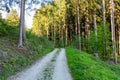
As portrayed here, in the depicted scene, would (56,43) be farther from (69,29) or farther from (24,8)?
(24,8)

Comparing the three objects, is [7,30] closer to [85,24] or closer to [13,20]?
[13,20]

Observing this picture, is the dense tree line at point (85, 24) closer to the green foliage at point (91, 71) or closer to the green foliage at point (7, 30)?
the green foliage at point (7, 30)

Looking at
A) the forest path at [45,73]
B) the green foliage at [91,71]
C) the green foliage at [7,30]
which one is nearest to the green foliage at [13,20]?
the green foliage at [7,30]

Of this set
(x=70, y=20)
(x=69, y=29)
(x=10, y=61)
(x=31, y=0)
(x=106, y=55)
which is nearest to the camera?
(x=10, y=61)

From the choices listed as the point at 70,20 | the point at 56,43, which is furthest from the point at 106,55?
the point at 56,43

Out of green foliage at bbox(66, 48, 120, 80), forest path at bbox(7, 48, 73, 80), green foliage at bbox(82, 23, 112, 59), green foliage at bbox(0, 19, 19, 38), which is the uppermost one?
green foliage at bbox(0, 19, 19, 38)

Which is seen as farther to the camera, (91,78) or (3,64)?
(3,64)

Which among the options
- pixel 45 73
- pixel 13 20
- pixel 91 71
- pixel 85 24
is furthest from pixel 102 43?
pixel 85 24

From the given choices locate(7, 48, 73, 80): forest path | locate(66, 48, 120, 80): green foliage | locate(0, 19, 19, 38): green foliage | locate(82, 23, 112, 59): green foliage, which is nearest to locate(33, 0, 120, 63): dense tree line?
locate(82, 23, 112, 59): green foliage

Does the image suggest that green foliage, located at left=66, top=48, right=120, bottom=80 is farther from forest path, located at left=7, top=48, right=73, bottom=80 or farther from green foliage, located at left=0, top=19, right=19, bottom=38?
green foliage, located at left=0, top=19, right=19, bottom=38

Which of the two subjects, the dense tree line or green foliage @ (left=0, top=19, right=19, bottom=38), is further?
the dense tree line

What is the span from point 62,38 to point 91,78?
54.0 meters

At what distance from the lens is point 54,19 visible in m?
67.2

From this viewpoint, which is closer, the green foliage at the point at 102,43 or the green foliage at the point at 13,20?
the green foliage at the point at 102,43
